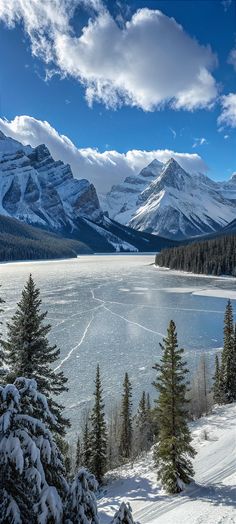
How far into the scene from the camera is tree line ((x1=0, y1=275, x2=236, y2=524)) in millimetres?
6816

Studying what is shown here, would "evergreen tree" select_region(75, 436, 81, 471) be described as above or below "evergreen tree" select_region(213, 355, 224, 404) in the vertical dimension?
below

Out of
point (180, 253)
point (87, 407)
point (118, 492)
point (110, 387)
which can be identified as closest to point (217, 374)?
point (110, 387)

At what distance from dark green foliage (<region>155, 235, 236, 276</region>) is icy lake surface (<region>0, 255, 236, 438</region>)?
4470 cm

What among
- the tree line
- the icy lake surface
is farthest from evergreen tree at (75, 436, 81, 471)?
the icy lake surface

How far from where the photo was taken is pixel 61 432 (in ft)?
61.8

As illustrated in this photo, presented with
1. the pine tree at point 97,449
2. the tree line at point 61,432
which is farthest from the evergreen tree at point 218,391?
the pine tree at point 97,449

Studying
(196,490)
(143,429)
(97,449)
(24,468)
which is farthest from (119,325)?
(24,468)

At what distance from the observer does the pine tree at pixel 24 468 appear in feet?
21.9

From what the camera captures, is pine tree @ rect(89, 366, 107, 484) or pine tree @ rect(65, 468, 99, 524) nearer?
pine tree @ rect(65, 468, 99, 524)

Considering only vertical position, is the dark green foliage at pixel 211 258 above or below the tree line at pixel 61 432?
above

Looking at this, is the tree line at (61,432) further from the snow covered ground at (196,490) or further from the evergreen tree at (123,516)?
the snow covered ground at (196,490)

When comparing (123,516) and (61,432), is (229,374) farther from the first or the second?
(123,516)

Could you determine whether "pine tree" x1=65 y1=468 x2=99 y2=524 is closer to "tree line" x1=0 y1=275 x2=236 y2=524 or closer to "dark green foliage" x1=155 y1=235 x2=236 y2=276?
"tree line" x1=0 y1=275 x2=236 y2=524

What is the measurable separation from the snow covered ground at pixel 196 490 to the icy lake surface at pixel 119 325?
10.6 metres
